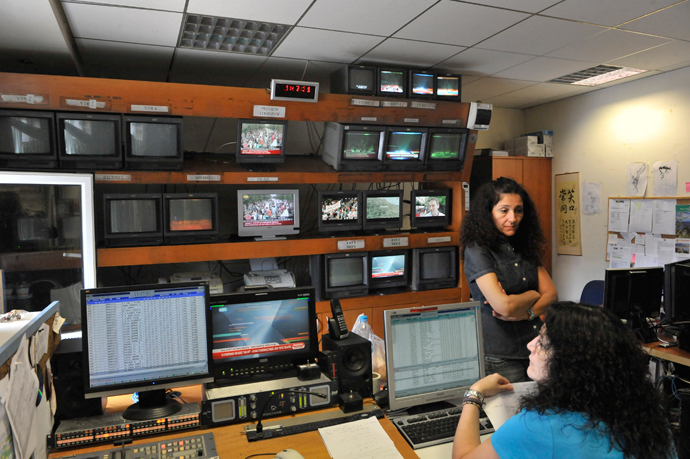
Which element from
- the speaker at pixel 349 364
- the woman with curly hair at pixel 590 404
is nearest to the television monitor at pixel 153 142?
the speaker at pixel 349 364

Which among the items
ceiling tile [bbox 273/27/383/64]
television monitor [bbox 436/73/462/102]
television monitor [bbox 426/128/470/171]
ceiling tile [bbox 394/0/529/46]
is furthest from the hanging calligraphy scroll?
ceiling tile [bbox 273/27/383/64]

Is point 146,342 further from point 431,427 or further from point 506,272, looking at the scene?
point 506,272

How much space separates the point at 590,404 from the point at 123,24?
308 cm

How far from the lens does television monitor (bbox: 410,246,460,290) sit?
407 centimetres

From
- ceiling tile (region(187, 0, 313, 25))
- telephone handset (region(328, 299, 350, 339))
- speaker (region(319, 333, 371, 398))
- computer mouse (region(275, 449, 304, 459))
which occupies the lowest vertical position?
computer mouse (region(275, 449, 304, 459))

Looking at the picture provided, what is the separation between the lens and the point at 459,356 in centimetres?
183

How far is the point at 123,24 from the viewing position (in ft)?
9.33

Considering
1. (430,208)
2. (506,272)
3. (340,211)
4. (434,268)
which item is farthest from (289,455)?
(430,208)

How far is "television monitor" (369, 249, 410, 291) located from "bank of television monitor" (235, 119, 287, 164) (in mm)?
1141

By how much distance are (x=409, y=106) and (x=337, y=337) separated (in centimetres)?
254

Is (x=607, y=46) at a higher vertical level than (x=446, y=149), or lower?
Answer: higher

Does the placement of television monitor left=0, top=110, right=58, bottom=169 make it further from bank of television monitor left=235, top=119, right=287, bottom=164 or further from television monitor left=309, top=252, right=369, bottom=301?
television monitor left=309, top=252, right=369, bottom=301

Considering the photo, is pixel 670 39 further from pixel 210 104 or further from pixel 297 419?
pixel 297 419

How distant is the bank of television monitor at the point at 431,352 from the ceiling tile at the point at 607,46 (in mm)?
2469
